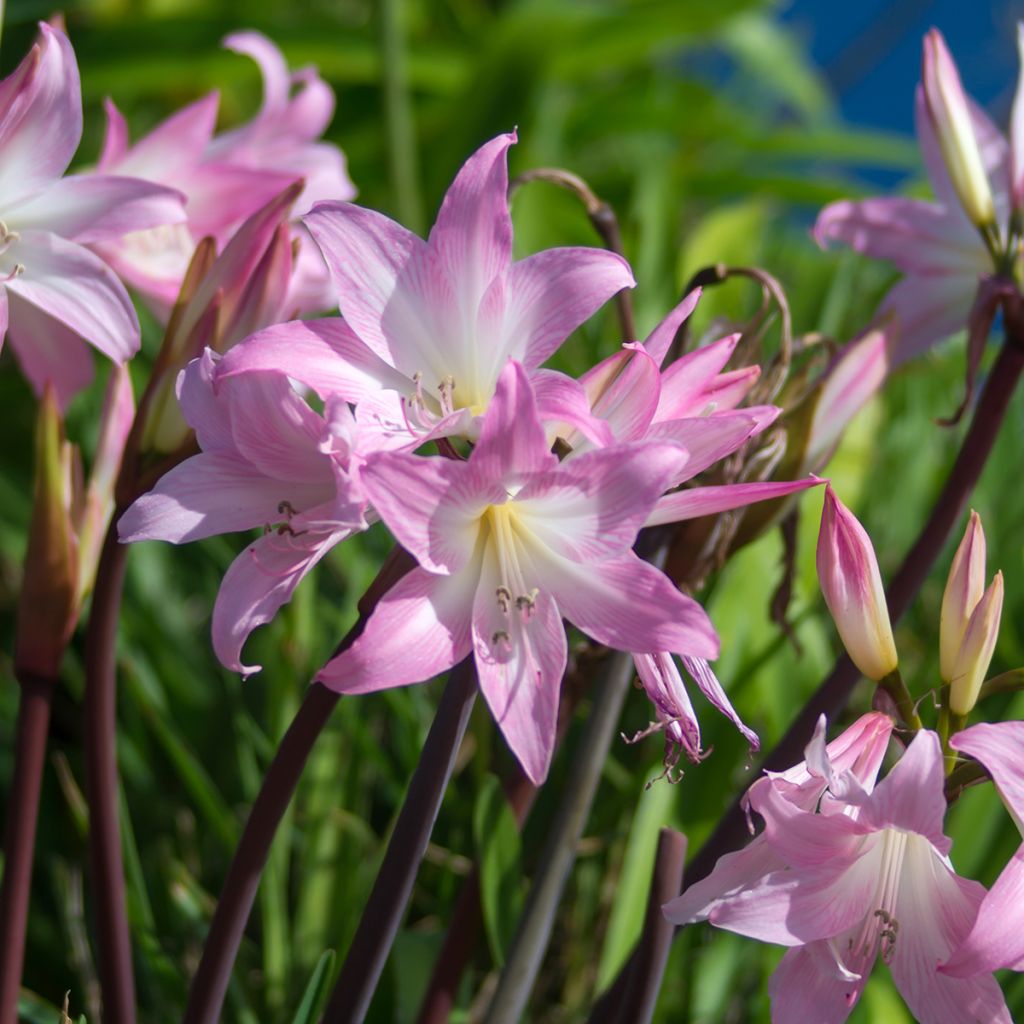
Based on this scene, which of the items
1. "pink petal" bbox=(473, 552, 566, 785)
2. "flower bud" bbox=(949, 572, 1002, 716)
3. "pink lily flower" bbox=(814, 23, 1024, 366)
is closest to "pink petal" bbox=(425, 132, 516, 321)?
"pink petal" bbox=(473, 552, 566, 785)

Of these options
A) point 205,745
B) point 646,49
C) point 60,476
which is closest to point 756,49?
point 646,49

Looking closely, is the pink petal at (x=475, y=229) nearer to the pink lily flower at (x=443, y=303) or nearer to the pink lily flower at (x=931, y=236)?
the pink lily flower at (x=443, y=303)

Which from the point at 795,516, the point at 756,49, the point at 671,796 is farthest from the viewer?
the point at 756,49

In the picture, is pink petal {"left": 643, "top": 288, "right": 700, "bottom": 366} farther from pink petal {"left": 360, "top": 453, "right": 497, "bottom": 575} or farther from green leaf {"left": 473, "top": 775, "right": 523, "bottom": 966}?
green leaf {"left": 473, "top": 775, "right": 523, "bottom": 966}

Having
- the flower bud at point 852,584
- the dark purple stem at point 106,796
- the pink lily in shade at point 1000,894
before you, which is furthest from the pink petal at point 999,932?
the dark purple stem at point 106,796

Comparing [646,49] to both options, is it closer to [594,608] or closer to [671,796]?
[671,796]
